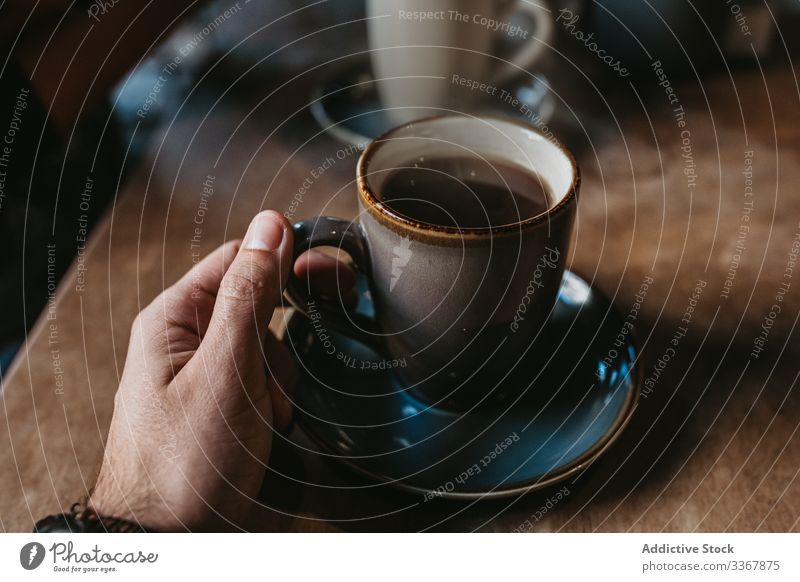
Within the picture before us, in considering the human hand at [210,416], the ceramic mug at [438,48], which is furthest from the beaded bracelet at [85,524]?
the ceramic mug at [438,48]

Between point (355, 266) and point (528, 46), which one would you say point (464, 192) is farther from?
point (528, 46)

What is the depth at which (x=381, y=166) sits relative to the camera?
0.27 metres

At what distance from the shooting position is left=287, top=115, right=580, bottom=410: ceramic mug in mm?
234

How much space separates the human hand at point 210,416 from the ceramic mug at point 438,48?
0.20 m

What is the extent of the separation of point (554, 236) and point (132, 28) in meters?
0.65

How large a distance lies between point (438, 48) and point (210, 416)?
10.9 inches

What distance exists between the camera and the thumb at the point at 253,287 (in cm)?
25

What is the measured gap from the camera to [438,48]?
43 centimetres

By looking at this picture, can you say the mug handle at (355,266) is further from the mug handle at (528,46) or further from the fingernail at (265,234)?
the mug handle at (528,46)

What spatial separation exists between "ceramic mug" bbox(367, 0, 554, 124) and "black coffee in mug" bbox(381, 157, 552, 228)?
163mm

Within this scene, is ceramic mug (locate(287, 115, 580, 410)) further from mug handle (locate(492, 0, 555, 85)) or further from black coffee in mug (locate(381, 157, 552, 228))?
mug handle (locate(492, 0, 555, 85))

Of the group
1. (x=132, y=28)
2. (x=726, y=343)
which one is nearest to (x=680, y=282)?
(x=726, y=343)

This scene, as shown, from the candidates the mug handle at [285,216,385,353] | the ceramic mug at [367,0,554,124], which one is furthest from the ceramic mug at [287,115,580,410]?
the ceramic mug at [367,0,554,124]

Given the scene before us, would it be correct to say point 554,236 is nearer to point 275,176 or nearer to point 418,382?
point 418,382
